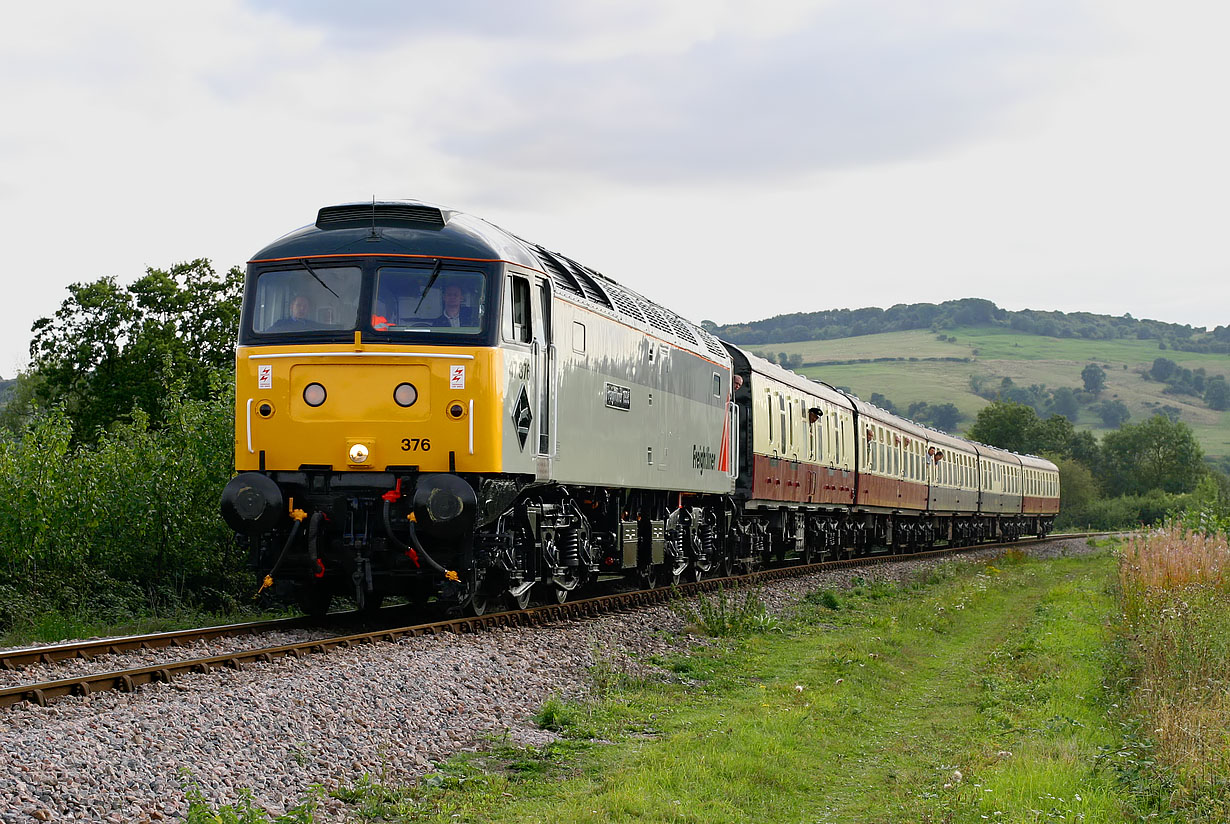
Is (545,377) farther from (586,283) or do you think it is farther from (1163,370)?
(1163,370)

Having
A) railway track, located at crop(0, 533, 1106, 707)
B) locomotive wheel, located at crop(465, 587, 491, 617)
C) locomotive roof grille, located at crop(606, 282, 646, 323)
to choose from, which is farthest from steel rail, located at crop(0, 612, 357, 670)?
locomotive roof grille, located at crop(606, 282, 646, 323)

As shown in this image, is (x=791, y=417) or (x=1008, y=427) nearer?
(x=791, y=417)

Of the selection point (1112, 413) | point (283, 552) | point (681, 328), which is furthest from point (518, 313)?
point (1112, 413)

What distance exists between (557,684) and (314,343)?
4.27m

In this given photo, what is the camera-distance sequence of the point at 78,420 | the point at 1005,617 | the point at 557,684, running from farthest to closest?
the point at 78,420 → the point at 1005,617 → the point at 557,684

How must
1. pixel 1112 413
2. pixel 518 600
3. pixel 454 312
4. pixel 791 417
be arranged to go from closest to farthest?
pixel 454 312
pixel 518 600
pixel 791 417
pixel 1112 413

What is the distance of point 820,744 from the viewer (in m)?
9.44

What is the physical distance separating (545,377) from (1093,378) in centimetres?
18758

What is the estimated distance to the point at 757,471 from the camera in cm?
2384

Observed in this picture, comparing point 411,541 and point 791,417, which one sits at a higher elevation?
point 791,417

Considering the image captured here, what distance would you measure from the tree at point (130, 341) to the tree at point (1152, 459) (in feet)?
273

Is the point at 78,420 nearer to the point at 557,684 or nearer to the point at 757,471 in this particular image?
the point at 757,471

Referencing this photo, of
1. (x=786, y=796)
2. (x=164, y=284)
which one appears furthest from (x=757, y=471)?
(x=164, y=284)

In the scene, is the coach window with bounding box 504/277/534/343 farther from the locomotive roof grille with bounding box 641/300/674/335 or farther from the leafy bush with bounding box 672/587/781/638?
the locomotive roof grille with bounding box 641/300/674/335
